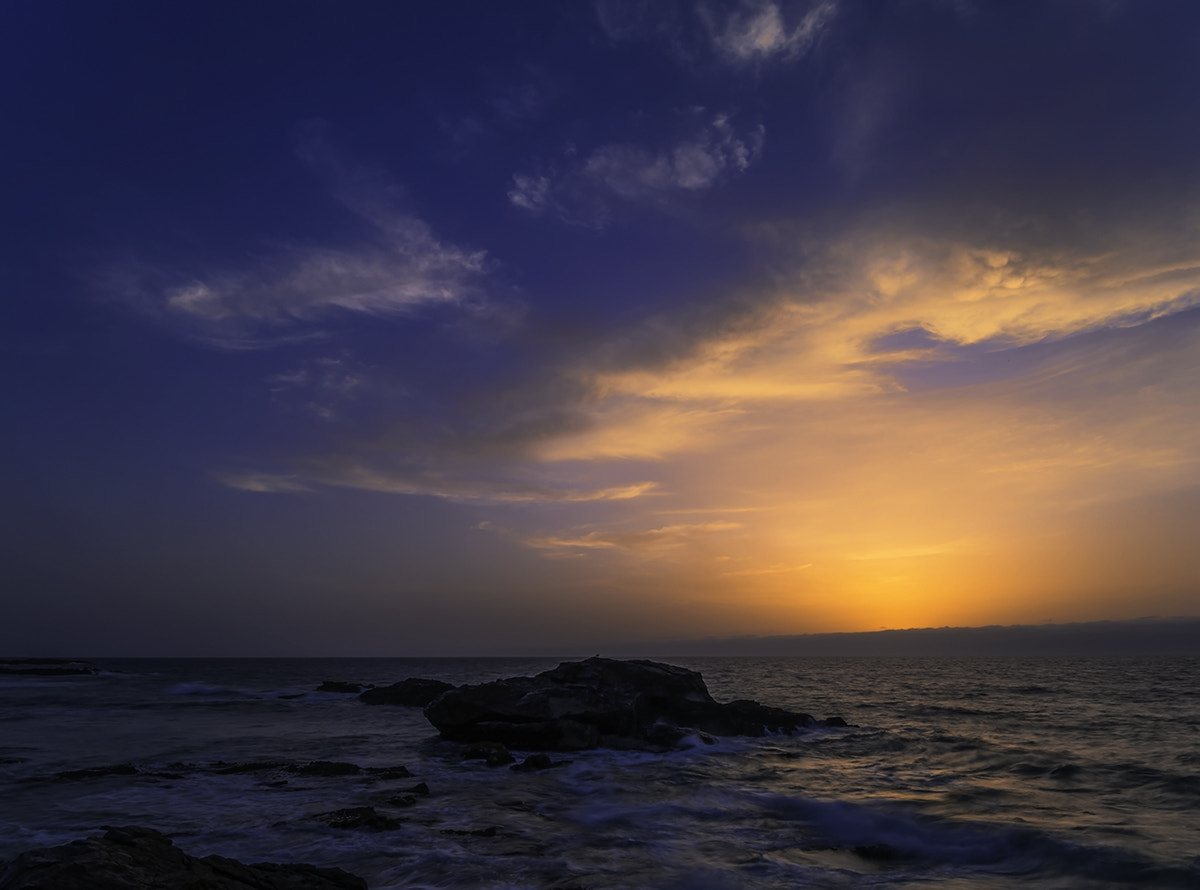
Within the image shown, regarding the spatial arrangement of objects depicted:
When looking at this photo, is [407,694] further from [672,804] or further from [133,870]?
[133,870]

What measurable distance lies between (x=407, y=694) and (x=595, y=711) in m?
31.9

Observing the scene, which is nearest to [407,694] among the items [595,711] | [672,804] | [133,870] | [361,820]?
[595,711]

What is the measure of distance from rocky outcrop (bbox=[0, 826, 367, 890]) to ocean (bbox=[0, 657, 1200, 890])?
10.2 ft

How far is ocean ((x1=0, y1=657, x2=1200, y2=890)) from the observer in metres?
13.1

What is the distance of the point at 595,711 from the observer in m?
30.2

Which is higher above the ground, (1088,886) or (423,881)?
(423,881)

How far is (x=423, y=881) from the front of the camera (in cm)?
1166

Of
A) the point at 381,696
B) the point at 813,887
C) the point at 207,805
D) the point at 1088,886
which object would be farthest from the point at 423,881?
the point at 381,696

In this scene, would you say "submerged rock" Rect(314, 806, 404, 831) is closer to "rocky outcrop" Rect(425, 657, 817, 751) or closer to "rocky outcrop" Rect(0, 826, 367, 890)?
"rocky outcrop" Rect(0, 826, 367, 890)

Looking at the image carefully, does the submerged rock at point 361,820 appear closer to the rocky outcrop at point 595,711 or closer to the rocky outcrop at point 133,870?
the rocky outcrop at point 133,870

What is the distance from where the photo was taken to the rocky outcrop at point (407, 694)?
55.1 metres

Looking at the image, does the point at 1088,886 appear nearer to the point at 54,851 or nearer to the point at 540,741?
the point at 54,851

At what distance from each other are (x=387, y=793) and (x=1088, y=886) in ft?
56.3

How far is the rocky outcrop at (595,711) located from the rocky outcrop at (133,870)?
20.0 meters
